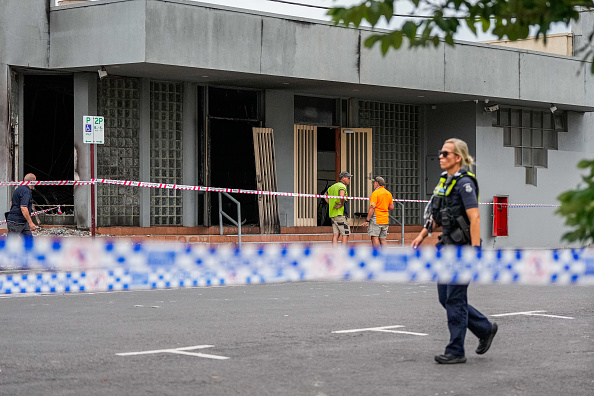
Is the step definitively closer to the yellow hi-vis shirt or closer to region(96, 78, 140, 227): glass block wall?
region(96, 78, 140, 227): glass block wall

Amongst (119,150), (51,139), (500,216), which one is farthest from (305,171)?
(51,139)

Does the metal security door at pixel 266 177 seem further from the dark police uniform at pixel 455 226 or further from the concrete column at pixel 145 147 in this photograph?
the dark police uniform at pixel 455 226

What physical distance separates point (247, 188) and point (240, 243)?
3.22 meters

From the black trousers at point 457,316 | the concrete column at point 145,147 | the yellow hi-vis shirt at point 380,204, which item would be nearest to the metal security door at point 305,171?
the yellow hi-vis shirt at point 380,204

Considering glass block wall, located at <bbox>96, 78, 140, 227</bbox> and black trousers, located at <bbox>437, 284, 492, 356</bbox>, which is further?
glass block wall, located at <bbox>96, 78, 140, 227</bbox>

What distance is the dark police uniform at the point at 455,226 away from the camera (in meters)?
8.22

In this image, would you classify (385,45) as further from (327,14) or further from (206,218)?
(206,218)

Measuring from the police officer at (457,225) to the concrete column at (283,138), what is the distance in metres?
15.7

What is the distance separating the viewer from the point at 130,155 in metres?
21.8

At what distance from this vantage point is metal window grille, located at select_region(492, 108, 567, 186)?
28125 mm

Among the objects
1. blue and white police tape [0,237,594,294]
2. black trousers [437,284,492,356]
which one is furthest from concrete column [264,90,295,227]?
black trousers [437,284,492,356]

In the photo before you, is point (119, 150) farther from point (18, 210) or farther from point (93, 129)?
point (18, 210)

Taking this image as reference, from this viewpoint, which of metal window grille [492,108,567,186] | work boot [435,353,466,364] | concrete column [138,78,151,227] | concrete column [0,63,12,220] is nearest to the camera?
work boot [435,353,466,364]

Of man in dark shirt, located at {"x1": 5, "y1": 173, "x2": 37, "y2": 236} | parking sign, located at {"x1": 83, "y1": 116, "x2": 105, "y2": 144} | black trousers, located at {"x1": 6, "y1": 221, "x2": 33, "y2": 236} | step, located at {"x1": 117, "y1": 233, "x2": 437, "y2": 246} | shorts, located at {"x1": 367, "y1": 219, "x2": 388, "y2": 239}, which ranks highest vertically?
parking sign, located at {"x1": 83, "y1": 116, "x2": 105, "y2": 144}
